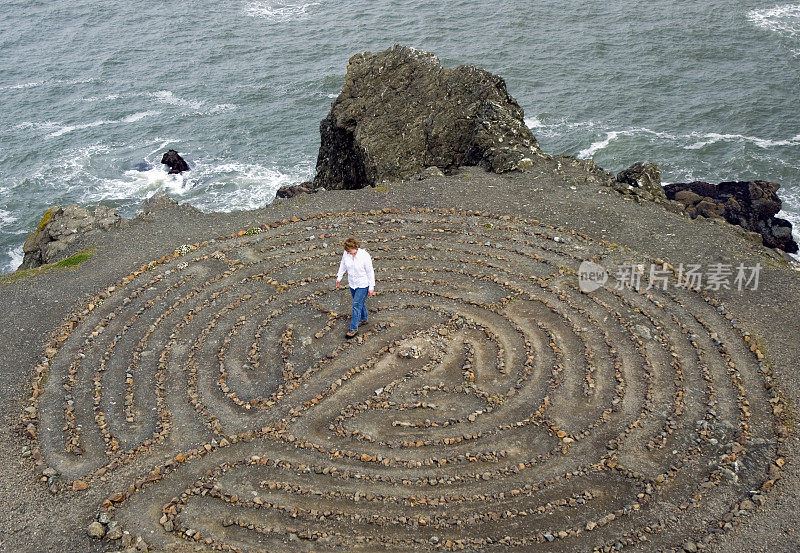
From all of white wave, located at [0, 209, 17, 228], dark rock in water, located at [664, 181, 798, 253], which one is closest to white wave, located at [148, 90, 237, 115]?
white wave, located at [0, 209, 17, 228]

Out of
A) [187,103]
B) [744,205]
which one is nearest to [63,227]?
[187,103]

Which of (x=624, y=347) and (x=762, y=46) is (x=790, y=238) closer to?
(x=624, y=347)

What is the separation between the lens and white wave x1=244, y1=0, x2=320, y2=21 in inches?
3031

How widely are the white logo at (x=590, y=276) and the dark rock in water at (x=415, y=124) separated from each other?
28.3 feet

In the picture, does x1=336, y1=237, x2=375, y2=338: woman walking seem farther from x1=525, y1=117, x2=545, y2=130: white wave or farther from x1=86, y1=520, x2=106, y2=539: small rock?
x1=525, y1=117, x2=545, y2=130: white wave

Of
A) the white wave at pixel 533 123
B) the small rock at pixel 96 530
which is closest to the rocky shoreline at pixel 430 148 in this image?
the white wave at pixel 533 123

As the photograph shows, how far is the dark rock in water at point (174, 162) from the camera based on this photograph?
51125 millimetres

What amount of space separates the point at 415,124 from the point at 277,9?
51.1 meters

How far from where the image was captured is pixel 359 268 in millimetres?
18688

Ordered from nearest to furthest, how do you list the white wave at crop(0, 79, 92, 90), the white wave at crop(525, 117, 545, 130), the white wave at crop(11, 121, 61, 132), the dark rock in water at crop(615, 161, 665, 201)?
the dark rock in water at crop(615, 161, 665, 201), the white wave at crop(525, 117, 545, 130), the white wave at crop(11, 121, 61, 132), the white wave at crop(0, 79, 92, 90)

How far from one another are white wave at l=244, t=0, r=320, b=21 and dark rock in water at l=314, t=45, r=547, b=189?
41630 mm

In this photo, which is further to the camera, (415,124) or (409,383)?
(415,124)

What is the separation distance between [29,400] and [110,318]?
3774 millimetres

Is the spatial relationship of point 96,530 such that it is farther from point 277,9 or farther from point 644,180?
point 277,9
